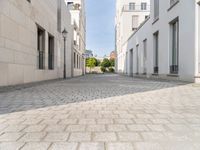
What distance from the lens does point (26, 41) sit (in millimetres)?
12312

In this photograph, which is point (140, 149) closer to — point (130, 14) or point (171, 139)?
point (171, 139)

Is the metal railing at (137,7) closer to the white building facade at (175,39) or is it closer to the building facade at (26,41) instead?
the white building facade at (175,39)

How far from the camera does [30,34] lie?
13016 mm

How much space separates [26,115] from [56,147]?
6.63ft

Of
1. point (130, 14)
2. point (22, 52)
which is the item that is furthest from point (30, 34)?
point (130, 14)

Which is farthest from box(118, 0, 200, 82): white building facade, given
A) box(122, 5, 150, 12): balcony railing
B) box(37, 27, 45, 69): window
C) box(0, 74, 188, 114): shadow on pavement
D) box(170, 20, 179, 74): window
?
box(122, 5, 150, 12): balcony railing

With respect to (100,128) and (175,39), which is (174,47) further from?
(100,128)

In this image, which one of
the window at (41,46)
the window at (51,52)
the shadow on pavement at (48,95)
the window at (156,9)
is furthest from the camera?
the window at (156,9)

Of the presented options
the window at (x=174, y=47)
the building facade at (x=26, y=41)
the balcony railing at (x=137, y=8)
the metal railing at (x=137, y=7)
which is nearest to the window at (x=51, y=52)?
the building facade at (x=26, y=41)

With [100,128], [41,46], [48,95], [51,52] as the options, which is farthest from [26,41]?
[100,128]

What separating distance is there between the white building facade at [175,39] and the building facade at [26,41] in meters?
8.00

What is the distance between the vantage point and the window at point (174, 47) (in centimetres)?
1495

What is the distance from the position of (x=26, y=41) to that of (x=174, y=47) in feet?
29.3

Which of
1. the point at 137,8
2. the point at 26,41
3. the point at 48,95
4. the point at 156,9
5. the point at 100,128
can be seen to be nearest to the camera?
the point at 100,128
